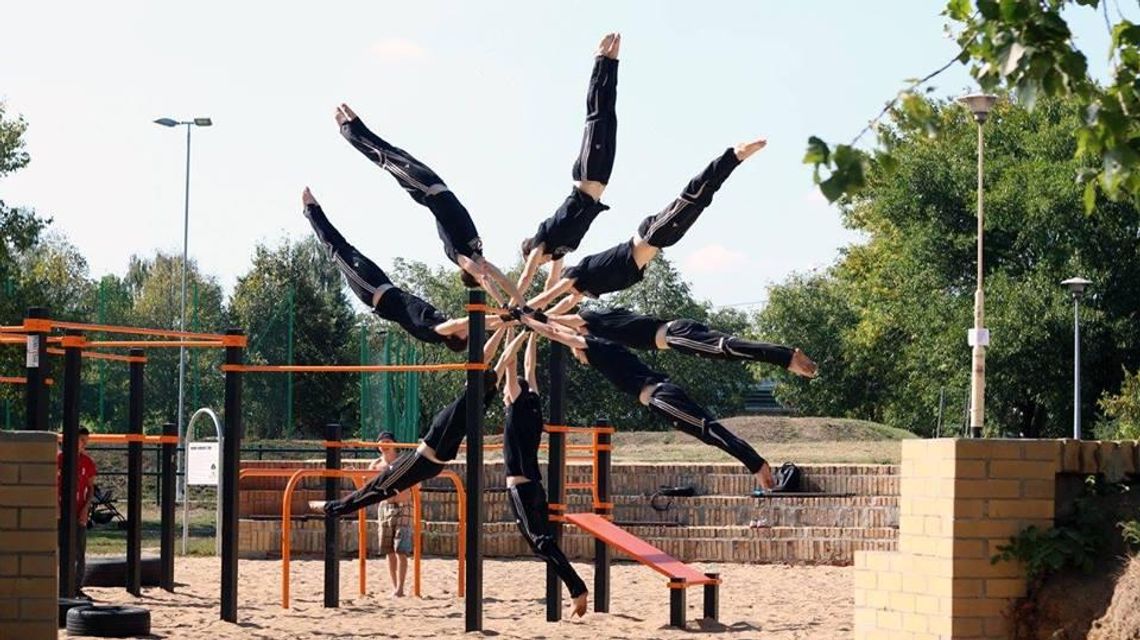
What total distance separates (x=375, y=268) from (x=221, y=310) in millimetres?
53230

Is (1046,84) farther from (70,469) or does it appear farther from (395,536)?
(395,536)

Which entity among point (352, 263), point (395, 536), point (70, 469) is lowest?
point (395, 536)

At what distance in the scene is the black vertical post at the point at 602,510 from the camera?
16844mm

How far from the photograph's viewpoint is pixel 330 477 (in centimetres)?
1722

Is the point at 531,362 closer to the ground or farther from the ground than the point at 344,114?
closer to the ground

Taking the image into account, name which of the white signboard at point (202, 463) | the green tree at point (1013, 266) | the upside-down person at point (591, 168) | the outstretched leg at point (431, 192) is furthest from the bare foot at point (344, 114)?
the green tree at point (1013, 266)

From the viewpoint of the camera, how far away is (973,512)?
8.62 metres

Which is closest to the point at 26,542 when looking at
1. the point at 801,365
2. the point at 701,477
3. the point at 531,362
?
the point at 801,365

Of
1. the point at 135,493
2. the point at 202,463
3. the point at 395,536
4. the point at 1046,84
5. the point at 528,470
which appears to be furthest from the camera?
the point at 202,463

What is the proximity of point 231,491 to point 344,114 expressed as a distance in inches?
146

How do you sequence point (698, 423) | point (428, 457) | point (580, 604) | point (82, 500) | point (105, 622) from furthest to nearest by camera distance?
point (82, 500), point (428, 457), point (580, 604), point (698, 423), point (105, 622)

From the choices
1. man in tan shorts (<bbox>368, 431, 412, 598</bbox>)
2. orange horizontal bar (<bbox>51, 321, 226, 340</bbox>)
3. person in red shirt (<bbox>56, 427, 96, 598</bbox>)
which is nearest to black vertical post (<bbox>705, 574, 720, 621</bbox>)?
man in tan shorts (<bbox>368, 431, 412, 598</bbox>)

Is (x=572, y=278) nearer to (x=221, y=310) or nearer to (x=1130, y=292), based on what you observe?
(x=1130, y=292)

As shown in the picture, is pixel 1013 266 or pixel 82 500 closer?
pixel 82 500
